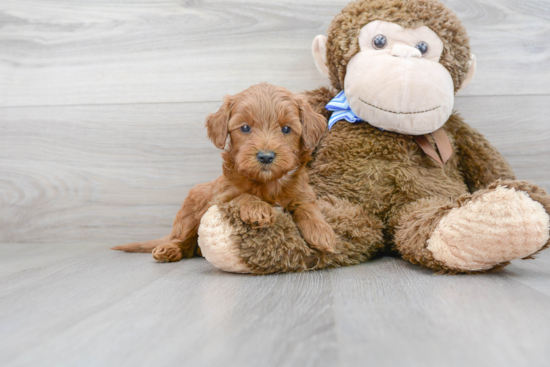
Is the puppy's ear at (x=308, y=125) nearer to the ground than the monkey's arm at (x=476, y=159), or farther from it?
farther from it

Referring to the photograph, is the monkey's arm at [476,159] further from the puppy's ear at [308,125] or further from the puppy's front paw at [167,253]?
the puppy's front paw at [167,253]

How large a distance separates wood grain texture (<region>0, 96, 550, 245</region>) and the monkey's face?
69 centimetres

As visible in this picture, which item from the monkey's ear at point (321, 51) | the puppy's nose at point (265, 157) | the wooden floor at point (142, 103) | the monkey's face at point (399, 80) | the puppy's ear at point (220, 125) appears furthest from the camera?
the wooden floor at point (142, 103)

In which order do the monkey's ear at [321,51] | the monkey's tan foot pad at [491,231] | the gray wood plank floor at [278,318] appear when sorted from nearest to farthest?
the gray wood plank floor at [278,318]
the monkey's tan foot pad at [491,231]
the monkey's ear at [321,51]

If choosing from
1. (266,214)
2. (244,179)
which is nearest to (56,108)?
(244,179)

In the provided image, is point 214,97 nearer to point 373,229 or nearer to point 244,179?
point 244,179

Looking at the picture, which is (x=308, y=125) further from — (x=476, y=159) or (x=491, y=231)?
(x=476, y=159)

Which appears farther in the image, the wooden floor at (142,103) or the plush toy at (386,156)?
the wooden floor at (142,103)

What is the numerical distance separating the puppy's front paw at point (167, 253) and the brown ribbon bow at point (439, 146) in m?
0.87

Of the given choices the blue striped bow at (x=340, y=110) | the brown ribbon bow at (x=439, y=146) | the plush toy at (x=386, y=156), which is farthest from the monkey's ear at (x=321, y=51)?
the brown ribbon bow at (x=439, y=146)

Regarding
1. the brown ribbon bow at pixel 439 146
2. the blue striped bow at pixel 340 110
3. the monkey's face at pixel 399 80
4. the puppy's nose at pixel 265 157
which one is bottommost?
the brown ribbon bow at pixel 439 146

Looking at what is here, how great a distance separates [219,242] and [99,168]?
101cm

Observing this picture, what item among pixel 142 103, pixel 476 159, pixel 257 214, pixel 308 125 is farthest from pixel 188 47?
pixel 476 159

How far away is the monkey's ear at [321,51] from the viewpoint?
61.1 inches
